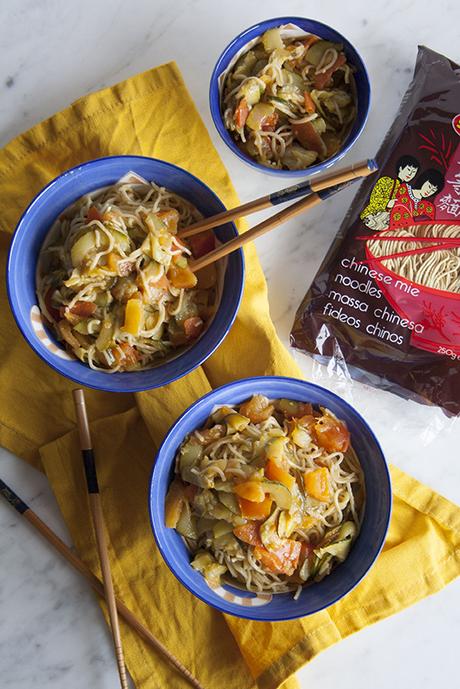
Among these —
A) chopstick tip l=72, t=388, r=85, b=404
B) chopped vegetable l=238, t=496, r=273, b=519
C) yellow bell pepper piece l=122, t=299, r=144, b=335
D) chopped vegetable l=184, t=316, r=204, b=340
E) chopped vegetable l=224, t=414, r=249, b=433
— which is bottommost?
chopped vegetable l=238, t=496, r=273, b=519

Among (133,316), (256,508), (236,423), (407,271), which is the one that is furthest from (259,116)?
(256,508)

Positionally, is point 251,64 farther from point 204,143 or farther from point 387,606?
point 387,606

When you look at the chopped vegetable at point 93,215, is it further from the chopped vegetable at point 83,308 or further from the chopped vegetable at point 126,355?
the chopped vegetable at point 126,355

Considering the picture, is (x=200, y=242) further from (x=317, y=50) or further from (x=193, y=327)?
(x=317, y=50)

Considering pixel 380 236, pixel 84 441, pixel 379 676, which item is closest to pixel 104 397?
pixel 84 441

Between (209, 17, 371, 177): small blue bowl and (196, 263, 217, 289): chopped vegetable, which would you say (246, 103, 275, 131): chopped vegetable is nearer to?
(209, 17, 371, 177): small blue bowl

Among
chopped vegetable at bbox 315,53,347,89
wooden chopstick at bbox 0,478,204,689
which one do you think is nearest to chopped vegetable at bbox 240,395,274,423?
wooden chopstick at bbox 0,478,204,689

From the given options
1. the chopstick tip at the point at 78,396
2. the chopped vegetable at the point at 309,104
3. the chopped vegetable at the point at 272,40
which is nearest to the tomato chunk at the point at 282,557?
the chopstick tip at the point at 78,396
